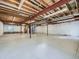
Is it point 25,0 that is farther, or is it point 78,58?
point 25,0

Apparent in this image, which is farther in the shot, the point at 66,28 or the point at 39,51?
the point at 66,28

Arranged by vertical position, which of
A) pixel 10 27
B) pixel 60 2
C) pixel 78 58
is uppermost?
pixel 60 2

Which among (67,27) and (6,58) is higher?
(67,27)

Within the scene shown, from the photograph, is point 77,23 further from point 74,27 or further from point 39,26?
point 39,26

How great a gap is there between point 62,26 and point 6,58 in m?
10.8

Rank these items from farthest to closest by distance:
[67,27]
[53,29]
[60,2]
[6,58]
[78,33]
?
[53,29]
[67,27]
[78,33]
[60,2]
[6,58]

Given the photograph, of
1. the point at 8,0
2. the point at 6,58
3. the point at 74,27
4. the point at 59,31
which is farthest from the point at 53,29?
the point at 6,58

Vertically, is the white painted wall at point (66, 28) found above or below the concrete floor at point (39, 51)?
above

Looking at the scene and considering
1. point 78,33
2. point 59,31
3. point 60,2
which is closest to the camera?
point 60,2

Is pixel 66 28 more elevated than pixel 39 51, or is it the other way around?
pixel 66 28

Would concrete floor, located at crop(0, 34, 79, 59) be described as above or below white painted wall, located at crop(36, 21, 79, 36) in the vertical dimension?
below

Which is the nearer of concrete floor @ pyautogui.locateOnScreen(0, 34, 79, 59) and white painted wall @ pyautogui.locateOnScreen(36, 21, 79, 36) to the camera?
concrete floor @ pyautogui.locateOnScreen(0, 34, 79, 59)

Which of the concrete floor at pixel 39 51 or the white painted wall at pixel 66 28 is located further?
the white painted wall at pixel 66 28

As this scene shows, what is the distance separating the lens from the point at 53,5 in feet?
13.1
